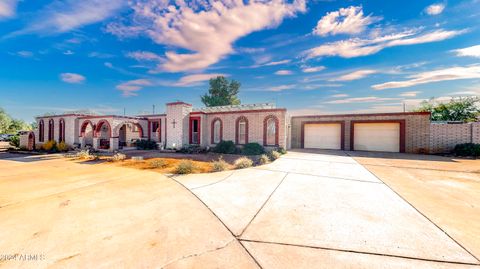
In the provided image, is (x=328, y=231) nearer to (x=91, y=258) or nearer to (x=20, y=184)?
(x=91, y=258)

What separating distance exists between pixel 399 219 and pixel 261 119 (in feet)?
40.7

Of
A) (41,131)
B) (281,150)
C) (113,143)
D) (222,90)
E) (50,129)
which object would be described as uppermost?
(222,90)

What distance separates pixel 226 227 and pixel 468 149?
1988 cm

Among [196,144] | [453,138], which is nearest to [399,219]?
[196,144]

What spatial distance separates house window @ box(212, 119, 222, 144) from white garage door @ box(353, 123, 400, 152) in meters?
13.0

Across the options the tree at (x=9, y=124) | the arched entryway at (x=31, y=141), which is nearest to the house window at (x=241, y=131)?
the arched entryway at (x=31, y=141)

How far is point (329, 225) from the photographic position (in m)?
3.65

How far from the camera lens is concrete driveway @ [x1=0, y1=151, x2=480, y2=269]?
271 centimetres

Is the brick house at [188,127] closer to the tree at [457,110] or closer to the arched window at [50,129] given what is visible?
the arched window at [50,129]

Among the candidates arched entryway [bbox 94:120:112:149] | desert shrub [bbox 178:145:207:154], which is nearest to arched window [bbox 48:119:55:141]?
arched entryway [bbox 94:120:112:149]

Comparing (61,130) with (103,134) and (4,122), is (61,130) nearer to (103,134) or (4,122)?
(103,134)

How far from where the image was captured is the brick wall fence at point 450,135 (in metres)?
14.2

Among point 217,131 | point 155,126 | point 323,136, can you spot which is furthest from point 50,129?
point 323,136

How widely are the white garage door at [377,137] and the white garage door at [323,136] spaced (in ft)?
5.00
